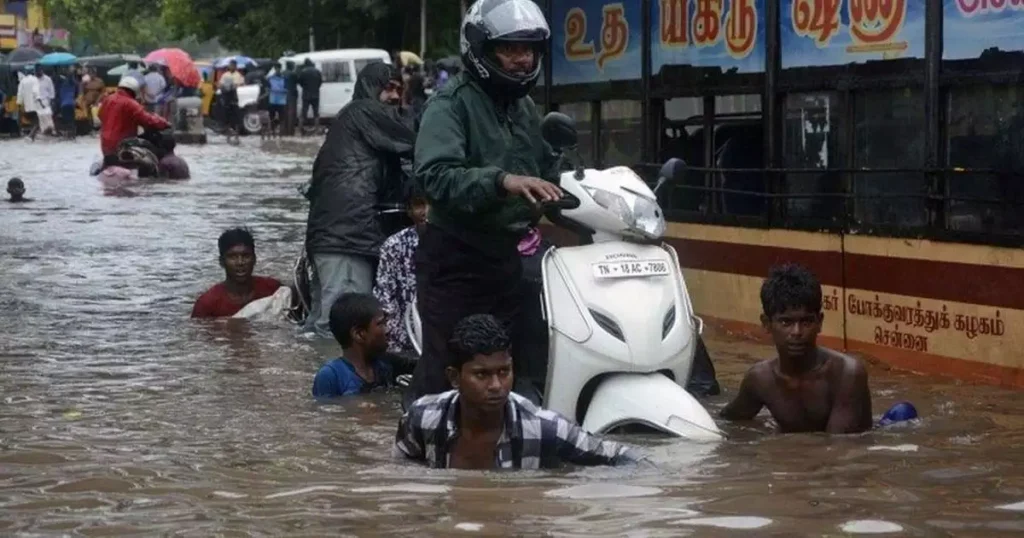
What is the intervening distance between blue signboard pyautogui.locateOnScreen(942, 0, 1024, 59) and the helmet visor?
3305 mm

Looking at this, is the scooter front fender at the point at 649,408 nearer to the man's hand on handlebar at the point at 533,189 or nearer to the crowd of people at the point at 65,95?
the man's hand on handlebar at the point at 533,189

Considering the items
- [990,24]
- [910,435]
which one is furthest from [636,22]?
[910,435]

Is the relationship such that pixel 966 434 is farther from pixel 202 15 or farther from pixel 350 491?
pixel 202 15

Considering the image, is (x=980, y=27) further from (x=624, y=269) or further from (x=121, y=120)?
(x=121, y=120)

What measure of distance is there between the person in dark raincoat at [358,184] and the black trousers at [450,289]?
3707 millimetres

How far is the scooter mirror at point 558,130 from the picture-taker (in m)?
6.69

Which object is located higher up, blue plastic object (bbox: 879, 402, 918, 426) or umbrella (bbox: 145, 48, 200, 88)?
umbrella (bbox: 145, 48, 200, 88)

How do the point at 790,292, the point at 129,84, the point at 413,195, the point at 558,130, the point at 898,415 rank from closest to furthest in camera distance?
the point at 558,130, the point at 790,292, the point at 898,415, the point at 413,195, the point at 129,84

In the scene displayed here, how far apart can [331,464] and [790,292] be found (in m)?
1.70

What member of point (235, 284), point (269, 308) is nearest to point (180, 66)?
point (235, 284)

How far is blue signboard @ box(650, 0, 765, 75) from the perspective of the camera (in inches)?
432

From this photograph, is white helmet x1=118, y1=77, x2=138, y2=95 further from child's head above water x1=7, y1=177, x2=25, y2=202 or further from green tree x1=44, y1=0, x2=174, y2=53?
green tree x1=44, y1=0, x2=174, y2=53

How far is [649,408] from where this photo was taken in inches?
260

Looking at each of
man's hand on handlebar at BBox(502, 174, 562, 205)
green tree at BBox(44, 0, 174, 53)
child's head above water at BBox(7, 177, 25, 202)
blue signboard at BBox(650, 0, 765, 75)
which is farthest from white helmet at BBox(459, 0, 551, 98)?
green tree at BBox(44, 0, 174, 53)
